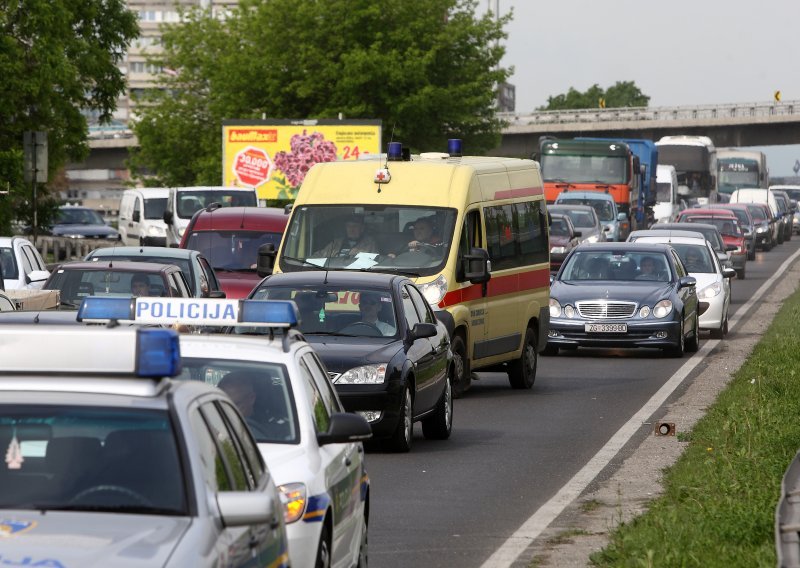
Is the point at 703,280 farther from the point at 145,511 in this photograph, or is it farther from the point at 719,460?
the point at 145,511

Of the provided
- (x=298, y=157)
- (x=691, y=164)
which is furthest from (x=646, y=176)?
(x=691, y=164)

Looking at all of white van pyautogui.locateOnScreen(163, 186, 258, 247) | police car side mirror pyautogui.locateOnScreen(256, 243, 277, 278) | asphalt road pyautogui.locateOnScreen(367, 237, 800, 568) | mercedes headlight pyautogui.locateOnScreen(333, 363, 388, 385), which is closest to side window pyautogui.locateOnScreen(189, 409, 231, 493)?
asphalt road pyautogui.locateOnScreen(367, 237, 800, 568)

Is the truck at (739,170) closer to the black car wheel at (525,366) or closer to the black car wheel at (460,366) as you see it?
the black car wheel at (525,366)

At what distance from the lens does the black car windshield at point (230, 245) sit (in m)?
28.5

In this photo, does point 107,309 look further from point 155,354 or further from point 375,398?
point 375,398

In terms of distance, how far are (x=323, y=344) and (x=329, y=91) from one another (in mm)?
54858

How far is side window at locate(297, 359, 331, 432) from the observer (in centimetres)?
836

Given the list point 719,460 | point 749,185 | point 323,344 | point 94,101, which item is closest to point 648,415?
point 323,344

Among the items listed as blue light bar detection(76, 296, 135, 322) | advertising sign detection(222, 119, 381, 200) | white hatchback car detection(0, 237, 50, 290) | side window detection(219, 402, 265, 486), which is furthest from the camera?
advertising sign detection(222, 119, 381, 200)

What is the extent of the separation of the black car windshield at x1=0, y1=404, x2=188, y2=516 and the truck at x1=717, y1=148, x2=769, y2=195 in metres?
86.2

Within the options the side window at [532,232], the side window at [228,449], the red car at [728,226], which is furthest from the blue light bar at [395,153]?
the red car at [728,226]

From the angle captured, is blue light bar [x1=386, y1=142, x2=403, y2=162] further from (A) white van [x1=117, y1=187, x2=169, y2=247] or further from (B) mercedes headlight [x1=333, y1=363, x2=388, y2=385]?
(A) white van [x1=117, y1=187, x2=169, y2=247]

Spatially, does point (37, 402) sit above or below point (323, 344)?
above

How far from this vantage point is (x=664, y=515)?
1012 centimetres
